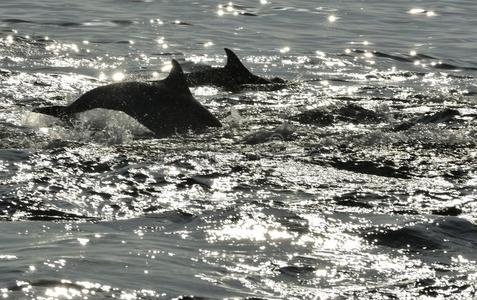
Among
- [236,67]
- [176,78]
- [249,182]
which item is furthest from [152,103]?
[236,67]

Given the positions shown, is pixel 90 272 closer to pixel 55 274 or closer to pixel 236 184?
pixel 55 274

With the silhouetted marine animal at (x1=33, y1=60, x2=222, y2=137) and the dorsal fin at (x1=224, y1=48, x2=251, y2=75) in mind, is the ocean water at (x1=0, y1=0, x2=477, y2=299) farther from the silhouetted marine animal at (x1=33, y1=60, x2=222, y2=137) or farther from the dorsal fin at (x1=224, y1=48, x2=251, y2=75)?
the dorsal fin at (x1=224, y1=48, x2=251, y2=75)

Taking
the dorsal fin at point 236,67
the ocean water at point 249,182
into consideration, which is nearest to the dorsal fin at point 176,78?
the ocean water at point 249,182

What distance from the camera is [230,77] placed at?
630 inches

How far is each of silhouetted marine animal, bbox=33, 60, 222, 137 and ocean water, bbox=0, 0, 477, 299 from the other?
167 mm

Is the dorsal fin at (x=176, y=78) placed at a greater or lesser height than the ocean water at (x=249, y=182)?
greater

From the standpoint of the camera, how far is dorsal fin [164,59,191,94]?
11.6m

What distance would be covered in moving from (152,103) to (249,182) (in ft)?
8.57

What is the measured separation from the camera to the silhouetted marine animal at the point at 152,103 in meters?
11.9

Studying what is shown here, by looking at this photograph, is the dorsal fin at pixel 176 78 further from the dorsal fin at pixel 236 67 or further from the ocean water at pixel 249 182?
the dorsal fin at pixel 236 67

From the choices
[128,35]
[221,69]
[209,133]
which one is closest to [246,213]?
[209,133]

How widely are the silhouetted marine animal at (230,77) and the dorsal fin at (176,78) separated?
3.66 metres

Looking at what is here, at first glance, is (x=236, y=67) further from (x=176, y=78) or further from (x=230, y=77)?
(x=176, y=78)

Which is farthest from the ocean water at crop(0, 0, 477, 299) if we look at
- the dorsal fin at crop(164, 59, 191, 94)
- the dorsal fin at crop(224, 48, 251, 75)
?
the dorsal fin at crop(164, 59, 191, 94)
